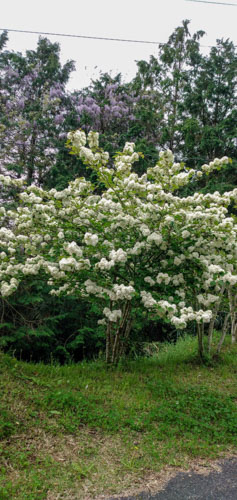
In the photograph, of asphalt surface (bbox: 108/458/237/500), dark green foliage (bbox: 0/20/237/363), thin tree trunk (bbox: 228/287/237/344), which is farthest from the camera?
dark green foliage (bbox: 0/20/237/363)

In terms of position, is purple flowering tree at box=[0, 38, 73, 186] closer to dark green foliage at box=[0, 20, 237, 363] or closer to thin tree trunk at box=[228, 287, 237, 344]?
dark green foliage at box=[0, 20, 237, 363]

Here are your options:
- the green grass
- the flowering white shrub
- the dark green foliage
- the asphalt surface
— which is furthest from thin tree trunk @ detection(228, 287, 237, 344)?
the dark green foliage

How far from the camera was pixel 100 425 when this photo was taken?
128 inches

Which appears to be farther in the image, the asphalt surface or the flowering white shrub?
the flowering white shrub

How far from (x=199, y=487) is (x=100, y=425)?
1051mm

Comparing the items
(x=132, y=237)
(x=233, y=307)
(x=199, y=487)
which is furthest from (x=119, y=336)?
(x=199, y=487)

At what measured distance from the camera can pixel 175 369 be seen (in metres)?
5.00

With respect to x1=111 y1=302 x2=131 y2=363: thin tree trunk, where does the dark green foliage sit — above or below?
above

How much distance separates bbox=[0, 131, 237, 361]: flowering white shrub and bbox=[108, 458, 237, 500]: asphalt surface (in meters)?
Answer: 1.28

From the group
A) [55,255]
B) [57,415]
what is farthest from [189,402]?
[55,255]

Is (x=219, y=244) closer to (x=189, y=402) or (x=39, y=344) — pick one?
(x=189, y=402)

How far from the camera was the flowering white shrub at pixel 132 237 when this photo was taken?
366cm

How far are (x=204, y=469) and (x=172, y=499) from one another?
521 millimetres

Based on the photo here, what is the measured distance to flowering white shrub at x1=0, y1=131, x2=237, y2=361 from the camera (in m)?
3.66
